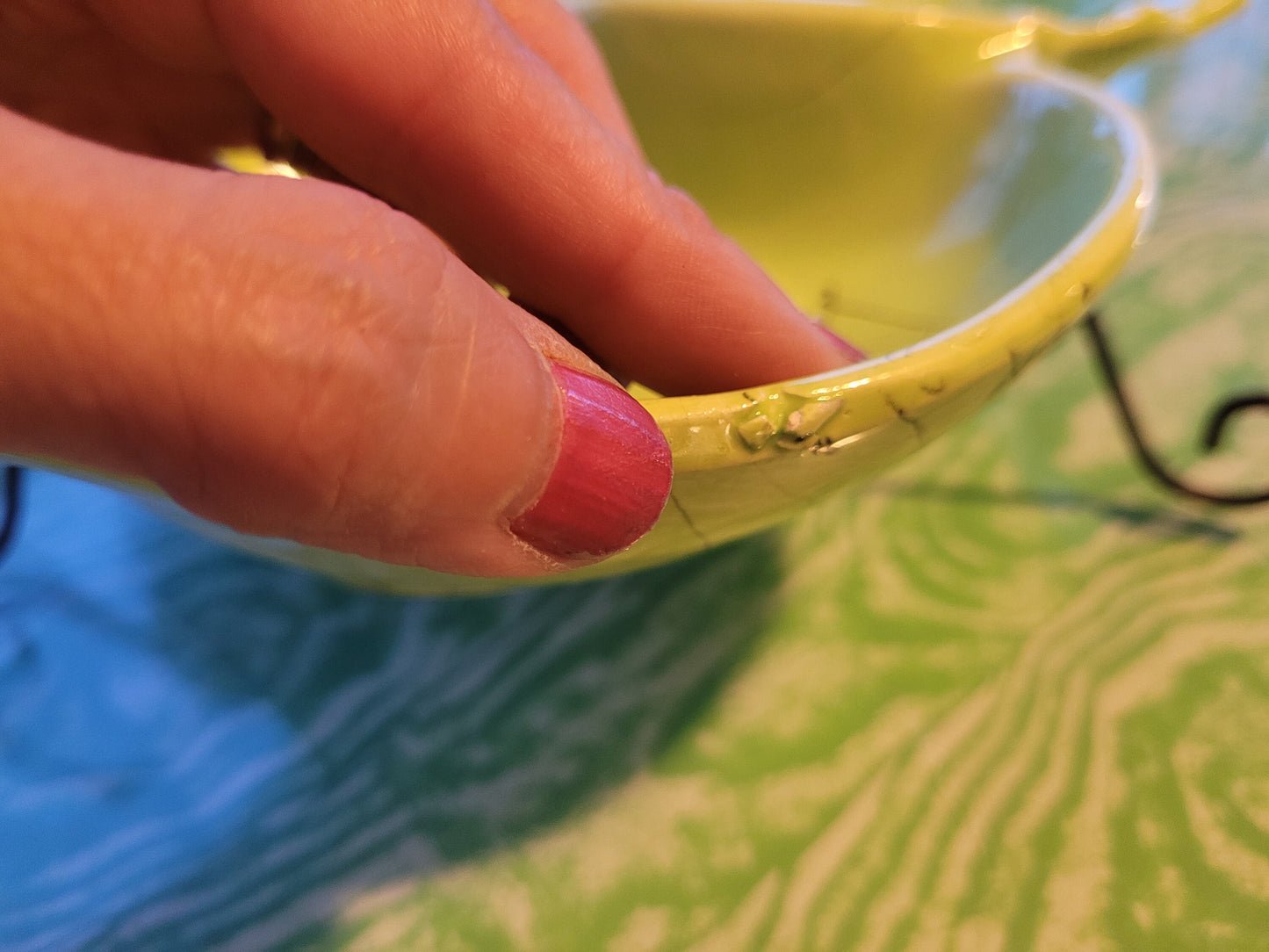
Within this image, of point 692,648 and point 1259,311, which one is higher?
point 1259,311

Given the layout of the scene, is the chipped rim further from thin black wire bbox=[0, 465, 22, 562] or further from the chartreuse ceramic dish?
thin black wire bbox=[0, 465, 22, 562]

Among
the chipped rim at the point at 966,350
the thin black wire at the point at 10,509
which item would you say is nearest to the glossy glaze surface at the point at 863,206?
the chipped rim at the point at 966,350

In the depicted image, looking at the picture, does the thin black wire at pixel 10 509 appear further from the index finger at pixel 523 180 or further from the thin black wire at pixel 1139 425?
the thin black wire at pixel 1139 425

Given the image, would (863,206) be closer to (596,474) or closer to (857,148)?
(857,148)

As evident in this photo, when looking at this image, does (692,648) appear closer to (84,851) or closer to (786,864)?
(786,864)

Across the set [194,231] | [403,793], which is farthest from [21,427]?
[403,793]

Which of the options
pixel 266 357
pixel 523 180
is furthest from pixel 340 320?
pixel 523 180

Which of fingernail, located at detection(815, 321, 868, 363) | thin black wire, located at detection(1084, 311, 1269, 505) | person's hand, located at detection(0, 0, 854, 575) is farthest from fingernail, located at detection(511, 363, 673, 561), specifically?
thin black wire, located at detection(1084, 311, 1269, 505)
